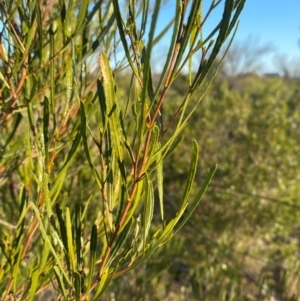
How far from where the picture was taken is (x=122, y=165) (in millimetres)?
511

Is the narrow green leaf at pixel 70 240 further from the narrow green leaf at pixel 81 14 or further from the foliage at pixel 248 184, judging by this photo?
the foliage at pixel 248 184

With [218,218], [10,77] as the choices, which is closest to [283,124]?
[218,218]

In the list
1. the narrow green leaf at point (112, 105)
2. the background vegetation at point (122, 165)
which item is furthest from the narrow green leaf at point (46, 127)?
the narrow green leaf at point (112, 105)

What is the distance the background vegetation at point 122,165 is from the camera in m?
0.49

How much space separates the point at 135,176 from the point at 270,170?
478 cm

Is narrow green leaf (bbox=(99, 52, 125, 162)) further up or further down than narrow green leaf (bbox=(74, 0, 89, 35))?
further down

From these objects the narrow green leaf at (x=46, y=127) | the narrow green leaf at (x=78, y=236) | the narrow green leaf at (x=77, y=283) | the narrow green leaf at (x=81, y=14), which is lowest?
the narrow green leaf at (x=77, y=283)

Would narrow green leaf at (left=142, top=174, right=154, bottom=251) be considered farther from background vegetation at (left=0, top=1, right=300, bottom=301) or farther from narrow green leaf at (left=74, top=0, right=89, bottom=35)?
narrow green leaf at (left=74, top=0, right=89, bottom=35)

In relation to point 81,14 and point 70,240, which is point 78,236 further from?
point 81,14

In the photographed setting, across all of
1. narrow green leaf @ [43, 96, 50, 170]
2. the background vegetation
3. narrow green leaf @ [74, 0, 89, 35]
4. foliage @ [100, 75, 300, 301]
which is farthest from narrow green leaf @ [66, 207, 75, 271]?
foliage @ [100, 75, 300, 301]

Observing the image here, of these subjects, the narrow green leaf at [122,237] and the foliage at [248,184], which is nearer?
the narrow green leaf at [122,237]

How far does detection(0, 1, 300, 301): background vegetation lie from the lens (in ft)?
1.61

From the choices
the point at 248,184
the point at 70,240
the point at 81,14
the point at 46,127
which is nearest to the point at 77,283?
the point at 70,240

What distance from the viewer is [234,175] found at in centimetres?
513
